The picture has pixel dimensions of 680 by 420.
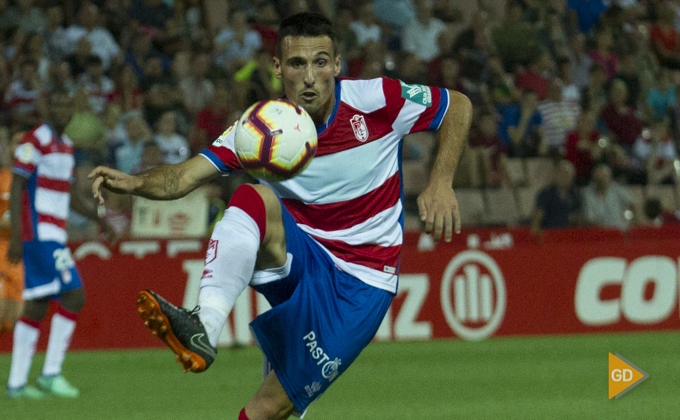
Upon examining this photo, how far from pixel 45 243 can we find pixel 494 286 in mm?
5108

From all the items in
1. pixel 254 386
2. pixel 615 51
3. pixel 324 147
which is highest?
pixel 324 147

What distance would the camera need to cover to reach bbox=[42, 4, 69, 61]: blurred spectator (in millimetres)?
12797

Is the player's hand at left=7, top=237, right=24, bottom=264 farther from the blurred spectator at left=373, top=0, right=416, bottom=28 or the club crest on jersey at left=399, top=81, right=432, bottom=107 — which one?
the blurred spectator at left=373, top=0, right=416, bottom=28

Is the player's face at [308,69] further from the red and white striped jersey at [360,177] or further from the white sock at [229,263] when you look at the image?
the white sock at [229,263]

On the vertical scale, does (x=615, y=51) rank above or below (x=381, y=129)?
below

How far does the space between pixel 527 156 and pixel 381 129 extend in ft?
29.5

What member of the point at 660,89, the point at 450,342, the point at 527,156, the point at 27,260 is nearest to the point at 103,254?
the point at 27,260

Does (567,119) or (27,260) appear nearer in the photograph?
(27,260)

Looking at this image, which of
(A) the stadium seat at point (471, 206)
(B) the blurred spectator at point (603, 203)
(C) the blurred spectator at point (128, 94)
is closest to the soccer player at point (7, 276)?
(C) the blurred spectator at point (128, 94)

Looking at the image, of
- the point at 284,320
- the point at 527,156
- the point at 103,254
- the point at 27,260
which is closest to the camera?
the point at 284,320

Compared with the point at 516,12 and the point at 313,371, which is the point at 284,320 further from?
the point at 516,12

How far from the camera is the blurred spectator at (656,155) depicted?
540 inches

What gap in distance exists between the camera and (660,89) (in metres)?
15.0

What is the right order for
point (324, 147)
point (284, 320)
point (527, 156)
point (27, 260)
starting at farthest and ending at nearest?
point (527, 156), point (27, 260), point (324, 147), point (284, 320)
